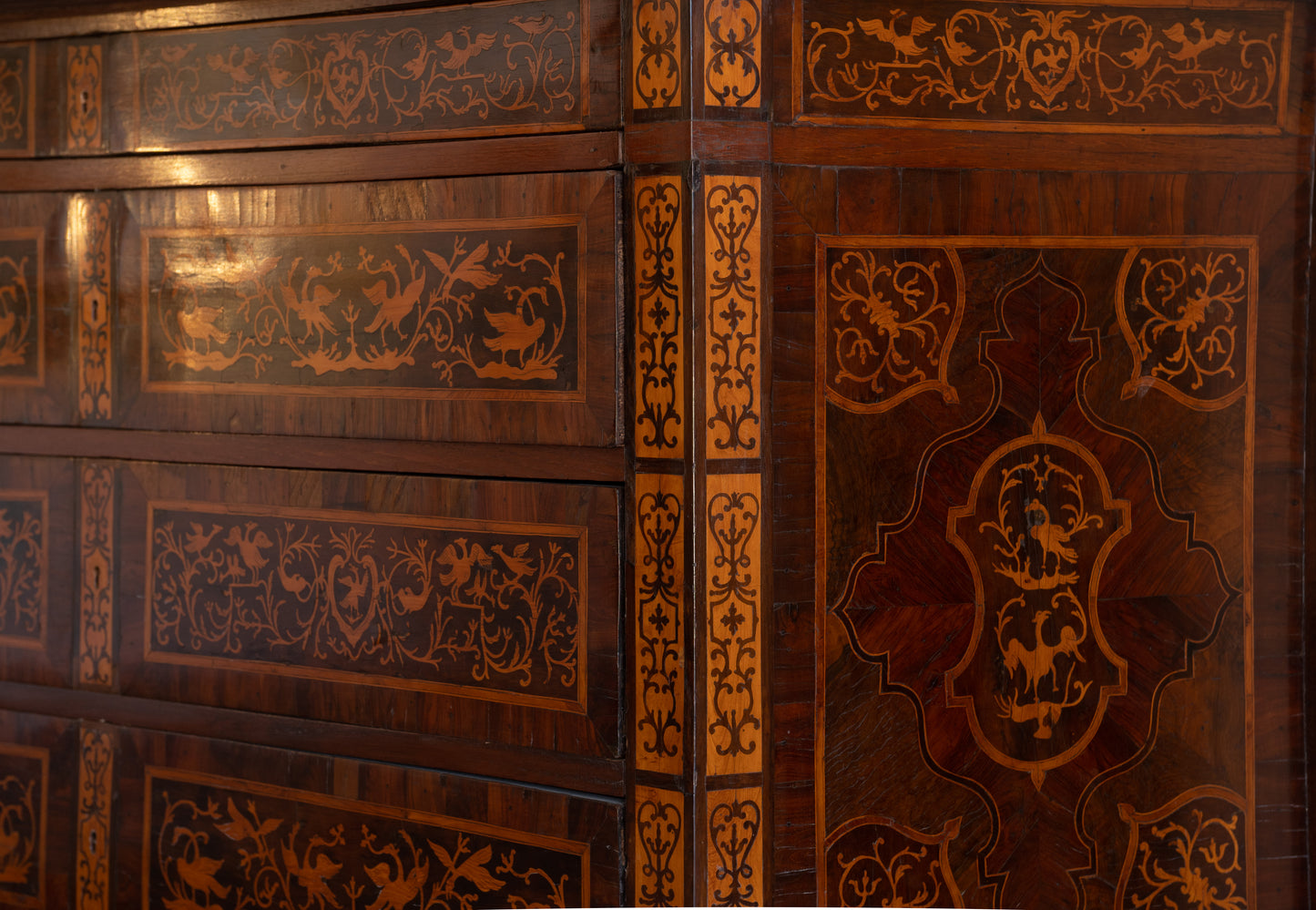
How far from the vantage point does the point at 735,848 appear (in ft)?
6.07

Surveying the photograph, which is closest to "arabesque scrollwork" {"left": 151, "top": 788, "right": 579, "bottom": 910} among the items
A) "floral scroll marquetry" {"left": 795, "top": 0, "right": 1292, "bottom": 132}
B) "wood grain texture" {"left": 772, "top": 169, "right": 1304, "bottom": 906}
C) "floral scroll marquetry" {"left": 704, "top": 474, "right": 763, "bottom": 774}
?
Result: "floral scroll marquetry" {"left": 704, "top": 474, "right": 763, "bottom": 774}

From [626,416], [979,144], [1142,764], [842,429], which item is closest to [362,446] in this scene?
[626,416]

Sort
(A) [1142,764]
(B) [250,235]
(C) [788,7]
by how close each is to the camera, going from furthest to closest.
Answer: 1. (B) [250,235]
2. (A) [1142,764]
3. (C) [788,7]

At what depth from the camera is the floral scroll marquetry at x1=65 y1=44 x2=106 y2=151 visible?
222cm

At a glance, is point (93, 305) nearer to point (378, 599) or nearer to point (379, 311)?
point (379, 311)

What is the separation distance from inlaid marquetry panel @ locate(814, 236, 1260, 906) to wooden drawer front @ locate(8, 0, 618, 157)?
60cm

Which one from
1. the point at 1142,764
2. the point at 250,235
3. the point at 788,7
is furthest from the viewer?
the point at 250,235

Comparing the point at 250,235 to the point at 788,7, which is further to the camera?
the point at 250,235

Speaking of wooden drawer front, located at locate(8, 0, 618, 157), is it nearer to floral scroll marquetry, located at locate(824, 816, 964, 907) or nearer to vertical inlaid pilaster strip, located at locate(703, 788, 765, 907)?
vertical inlaid pilaster strip, located at locate(703, 788, 765, 907)

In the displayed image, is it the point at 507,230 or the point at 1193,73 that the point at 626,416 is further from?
the point at 1193,73

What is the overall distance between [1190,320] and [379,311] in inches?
57.8

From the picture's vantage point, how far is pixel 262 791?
2121 millimetres

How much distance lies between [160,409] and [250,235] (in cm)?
40

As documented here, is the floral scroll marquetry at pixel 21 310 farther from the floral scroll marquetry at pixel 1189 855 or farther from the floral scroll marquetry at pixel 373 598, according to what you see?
Answer: the floral scroll marquetry at pixel 1189 855
